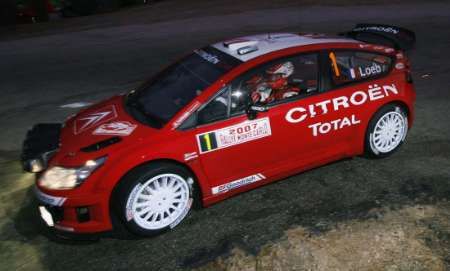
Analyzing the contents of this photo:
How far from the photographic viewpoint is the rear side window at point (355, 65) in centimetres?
508

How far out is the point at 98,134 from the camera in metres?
4.53

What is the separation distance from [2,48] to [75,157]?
12.1 metres

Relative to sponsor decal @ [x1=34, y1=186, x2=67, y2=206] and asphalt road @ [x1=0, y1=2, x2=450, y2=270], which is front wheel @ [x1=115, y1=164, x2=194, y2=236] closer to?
asphalt road @ [x1=0, y1=2, x2=450, y2=270]

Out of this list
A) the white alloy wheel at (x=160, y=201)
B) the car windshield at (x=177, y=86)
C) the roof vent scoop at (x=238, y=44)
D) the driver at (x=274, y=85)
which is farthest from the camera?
the roof vent scoop at (x=238, y=44)

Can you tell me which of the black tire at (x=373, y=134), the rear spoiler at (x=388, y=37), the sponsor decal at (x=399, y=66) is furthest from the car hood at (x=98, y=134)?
the rear spoiler at (x=388, y=37)

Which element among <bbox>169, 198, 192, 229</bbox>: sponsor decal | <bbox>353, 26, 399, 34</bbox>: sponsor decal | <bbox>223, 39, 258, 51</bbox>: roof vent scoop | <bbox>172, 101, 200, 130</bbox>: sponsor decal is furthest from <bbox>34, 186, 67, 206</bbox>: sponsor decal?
<bbox>353, 26, 399, 34</bbox>: sponsor decal

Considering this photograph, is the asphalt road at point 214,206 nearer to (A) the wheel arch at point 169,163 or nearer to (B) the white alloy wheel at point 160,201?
(B) the white alloy wheel at point 160,201

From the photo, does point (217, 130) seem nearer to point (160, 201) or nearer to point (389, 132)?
point (160, 201)

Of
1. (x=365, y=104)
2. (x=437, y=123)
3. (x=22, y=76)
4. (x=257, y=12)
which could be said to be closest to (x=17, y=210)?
(x=365, y=104)

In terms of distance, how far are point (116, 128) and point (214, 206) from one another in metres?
1.34

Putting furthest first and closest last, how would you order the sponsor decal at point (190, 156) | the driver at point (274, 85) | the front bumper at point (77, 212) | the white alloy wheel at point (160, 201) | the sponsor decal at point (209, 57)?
the sponsor decal at point (209, 57) → the driver at point (274, 85) → the sponsor decal at point (190, 156) → the white alloy wheel at point (160, 201) → the front bumper at point (77, 212)

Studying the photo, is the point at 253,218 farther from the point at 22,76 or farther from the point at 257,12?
the point at 257,12

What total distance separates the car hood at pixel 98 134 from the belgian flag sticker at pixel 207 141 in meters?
0.45

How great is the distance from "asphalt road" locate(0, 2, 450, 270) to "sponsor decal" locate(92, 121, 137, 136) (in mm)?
1059
